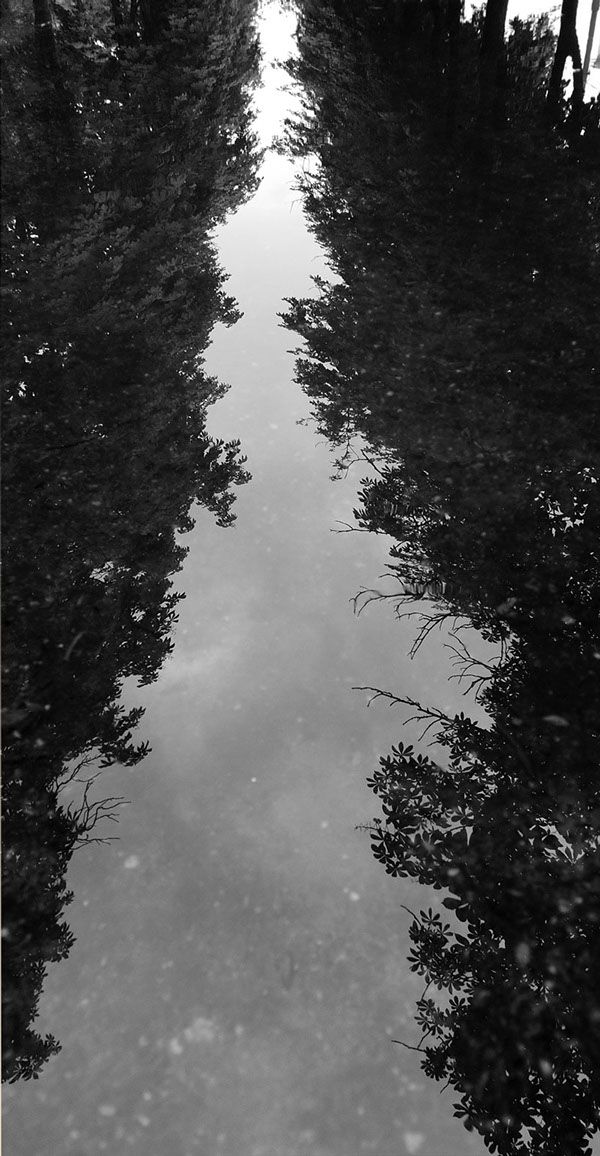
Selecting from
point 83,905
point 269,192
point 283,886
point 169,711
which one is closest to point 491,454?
point 169,711

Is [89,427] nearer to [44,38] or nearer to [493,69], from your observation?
[493,69]

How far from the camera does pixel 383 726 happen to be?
4.94 meters

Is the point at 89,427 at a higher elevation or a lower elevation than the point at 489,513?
higher

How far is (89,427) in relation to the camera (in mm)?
7270

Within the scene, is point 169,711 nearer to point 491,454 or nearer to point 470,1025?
point 470,1025

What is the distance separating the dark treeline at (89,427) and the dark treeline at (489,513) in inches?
68.5

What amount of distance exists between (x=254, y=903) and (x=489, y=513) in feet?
12.9

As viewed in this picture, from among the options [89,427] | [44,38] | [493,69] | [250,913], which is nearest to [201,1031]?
[250,913]

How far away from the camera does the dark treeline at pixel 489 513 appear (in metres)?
3.54

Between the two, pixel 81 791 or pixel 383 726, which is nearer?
pixel 81 791

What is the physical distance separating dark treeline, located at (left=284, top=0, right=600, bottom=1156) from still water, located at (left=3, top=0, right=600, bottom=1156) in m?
0.18

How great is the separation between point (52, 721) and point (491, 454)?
4.73 metres

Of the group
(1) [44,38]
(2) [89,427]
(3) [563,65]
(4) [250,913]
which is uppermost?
(1) [44,38]

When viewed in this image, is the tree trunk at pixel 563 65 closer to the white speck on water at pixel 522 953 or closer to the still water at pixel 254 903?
the still water at pixel 254 903
